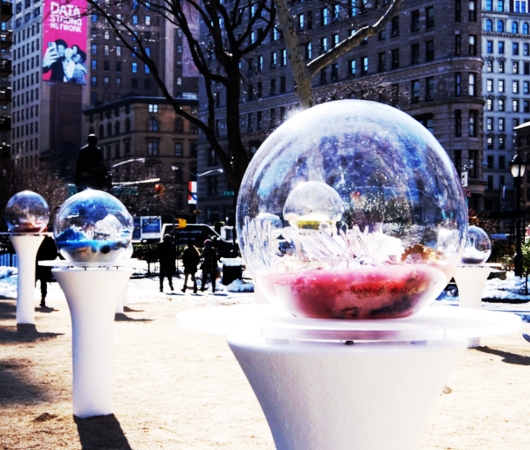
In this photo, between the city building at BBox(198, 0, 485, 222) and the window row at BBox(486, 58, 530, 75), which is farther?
the window row at BBox(486, 58, 530, 75)

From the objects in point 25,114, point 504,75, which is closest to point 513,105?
point 504,75

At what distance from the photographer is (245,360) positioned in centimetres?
341

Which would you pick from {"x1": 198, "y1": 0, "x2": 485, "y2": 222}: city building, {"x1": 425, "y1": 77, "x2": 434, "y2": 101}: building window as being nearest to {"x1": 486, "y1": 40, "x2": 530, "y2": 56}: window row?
{"x1": 198, "y1": 0, "x2": 485, "y2": 222}: city building

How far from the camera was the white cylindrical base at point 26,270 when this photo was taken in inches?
562

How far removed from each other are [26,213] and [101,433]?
806cm

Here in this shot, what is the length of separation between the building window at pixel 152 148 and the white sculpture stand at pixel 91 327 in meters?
106

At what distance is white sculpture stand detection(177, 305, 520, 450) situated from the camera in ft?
10.2

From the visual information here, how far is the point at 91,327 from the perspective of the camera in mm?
7012

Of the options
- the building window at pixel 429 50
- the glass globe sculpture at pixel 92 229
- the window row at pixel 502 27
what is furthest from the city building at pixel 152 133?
the glass globe sculpture at pixel 92 229

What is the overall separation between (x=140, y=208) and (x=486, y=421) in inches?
2063

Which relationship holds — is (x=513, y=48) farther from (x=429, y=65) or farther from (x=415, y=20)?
(x=429, y=65)

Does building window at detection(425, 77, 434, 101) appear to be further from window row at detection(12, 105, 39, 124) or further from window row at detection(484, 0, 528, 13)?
window row at detection(12, 105, 39, 124)

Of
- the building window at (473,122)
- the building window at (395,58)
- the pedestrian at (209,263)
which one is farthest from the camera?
the building window at (395,58)

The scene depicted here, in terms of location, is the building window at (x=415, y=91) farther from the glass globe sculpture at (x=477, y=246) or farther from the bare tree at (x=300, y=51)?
the glass globe sculpture at (x=477, y=246)
